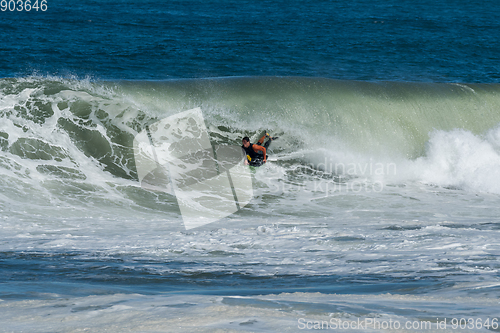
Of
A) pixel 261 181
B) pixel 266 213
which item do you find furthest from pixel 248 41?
pixel 266 213

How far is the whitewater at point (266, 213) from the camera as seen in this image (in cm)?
312

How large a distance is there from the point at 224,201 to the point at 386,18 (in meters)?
20.4

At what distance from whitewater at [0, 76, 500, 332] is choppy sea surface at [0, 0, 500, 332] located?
3 centimetres

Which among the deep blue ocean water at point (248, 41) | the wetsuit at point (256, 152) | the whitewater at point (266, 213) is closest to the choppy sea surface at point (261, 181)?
the whitewater at point (266, 213)

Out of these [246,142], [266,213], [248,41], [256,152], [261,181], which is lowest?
[266,213]

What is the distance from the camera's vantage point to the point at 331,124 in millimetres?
11258

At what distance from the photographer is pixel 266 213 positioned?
26.3ft

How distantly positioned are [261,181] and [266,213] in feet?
5.93

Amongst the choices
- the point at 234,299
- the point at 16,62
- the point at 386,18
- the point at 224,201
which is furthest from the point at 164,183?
the point at 386,18

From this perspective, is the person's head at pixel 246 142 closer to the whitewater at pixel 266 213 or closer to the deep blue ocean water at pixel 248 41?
the whitewater at pixel 266 213

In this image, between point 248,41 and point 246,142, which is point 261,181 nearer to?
point 246,142

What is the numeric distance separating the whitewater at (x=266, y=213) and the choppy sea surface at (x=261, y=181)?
0.03 metres

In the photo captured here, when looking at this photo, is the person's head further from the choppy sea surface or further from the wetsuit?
the choppy sea surface

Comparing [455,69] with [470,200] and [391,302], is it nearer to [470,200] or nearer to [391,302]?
[470,200]
